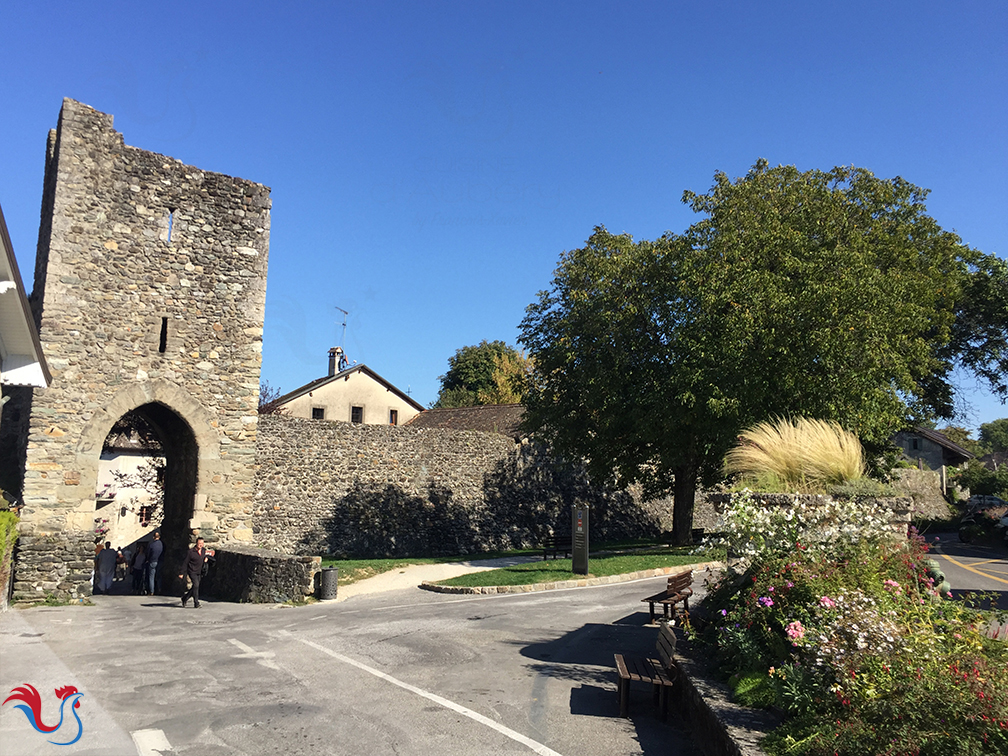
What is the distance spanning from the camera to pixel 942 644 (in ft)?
18.2

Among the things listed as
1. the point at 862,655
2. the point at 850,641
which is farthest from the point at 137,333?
the point at 862,655

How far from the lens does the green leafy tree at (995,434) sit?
412 ft

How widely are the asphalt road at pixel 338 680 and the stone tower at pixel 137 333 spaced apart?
3.55m

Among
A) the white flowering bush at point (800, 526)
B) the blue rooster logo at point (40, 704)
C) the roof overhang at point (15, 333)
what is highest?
the roof overhang at point (15, 333)

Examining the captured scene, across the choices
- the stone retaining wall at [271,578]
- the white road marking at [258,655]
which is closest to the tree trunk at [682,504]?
the stone retaining wall at [271,578]

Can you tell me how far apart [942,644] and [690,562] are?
14.8 m

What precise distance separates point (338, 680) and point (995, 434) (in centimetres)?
15070

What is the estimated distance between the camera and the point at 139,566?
66.2 ft

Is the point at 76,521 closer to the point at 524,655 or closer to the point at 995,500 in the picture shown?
the point at 524,655

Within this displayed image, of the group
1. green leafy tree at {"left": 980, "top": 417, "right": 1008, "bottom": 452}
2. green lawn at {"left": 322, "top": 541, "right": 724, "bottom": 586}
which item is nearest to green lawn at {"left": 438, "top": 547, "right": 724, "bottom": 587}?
green lawn at {"left": 322, "top": 541, "right": 724, "bottom": 586}

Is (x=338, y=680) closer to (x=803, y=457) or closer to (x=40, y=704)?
(x=40, y=704)

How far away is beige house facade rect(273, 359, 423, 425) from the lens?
43625mm

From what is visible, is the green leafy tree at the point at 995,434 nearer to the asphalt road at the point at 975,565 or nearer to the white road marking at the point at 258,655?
the asphalt road at the point at 975,565

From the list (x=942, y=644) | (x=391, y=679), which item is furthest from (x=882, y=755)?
(x=391, y=679)
